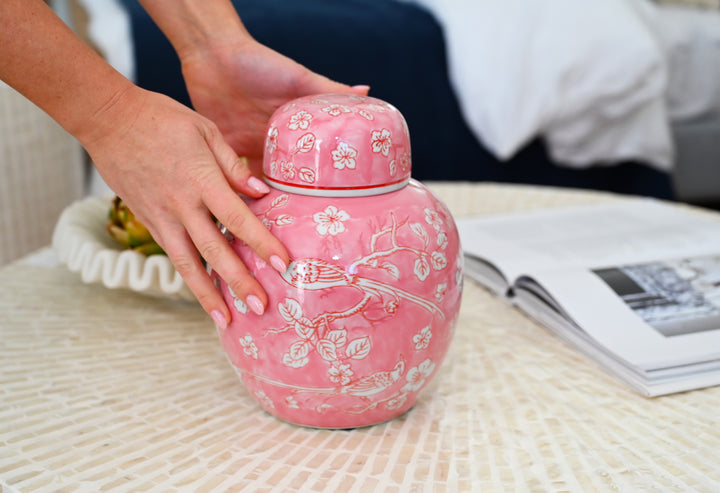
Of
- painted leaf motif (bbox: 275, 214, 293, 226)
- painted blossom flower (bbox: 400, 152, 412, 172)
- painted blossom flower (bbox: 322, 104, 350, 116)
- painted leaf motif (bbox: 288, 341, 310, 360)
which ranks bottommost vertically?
painted leaf motif (bbox: 288, 341, 310, 360)

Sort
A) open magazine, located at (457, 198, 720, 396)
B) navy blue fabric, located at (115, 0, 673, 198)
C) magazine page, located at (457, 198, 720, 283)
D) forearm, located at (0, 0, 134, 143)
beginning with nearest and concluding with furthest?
forearm, located at (0, 0, 134, 143) < open magazine, located at (457, 198, 720, 396) < magazine page, located at (457, 198, 720, 283) < navy blue fabric, located at (115, 0, 673, 198)

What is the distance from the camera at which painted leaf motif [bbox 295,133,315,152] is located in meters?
0.53

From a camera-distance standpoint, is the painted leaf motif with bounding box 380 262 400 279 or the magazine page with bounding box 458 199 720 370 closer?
the painted leaf motif with bounding box 380 262 400 279

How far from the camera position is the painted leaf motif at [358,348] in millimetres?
516

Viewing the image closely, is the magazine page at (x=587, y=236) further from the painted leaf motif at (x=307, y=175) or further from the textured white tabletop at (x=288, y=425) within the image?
the painted leaf motif at (x=307, y=175)

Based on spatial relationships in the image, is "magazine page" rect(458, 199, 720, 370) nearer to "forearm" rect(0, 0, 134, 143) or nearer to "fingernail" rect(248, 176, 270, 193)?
"fingernail" rect(248, 176, 270, 193)

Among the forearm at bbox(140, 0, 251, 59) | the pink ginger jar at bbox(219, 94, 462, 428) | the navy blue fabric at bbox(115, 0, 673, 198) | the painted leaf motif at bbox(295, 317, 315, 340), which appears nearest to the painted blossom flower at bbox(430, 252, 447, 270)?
the pink ginger jar at bbox(219, 94, 462, 428)

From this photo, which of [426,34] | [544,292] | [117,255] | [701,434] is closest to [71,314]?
[117,255]

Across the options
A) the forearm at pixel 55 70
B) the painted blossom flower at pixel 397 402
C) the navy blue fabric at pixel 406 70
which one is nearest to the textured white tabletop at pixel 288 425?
the painted blossom flower at pixel 397 402

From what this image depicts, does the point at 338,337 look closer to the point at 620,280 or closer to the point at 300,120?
the point at 300,120

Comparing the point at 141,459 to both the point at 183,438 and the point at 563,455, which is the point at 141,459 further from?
the point at 563,455

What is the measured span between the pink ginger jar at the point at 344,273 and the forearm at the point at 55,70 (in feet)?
0.43

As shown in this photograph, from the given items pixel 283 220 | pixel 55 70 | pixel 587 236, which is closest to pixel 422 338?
pixel 283 220

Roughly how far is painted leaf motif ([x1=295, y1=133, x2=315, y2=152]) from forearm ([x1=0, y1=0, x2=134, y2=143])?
5.4 inches
